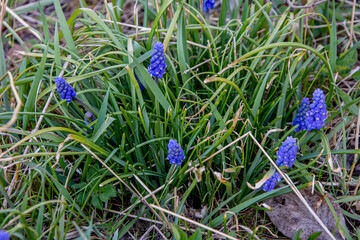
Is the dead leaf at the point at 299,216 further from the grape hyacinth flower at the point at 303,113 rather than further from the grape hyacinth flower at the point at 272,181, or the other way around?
the grape hyacinth flower at the point at 303,113

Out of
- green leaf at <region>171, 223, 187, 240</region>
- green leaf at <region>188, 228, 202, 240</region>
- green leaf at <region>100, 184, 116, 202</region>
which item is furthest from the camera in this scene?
green leaf at <region>100, 184, 116, 202</region>

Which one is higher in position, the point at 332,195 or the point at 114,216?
the point at 114,216

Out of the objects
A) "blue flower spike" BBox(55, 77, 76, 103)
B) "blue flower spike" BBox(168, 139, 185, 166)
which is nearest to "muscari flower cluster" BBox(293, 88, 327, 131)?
Result: "blue flower spike" BBox(168, 139, 185, 166)

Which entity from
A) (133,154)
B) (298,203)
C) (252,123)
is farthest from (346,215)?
(133,154)

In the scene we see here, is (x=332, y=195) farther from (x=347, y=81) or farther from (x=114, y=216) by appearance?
(x=114, y=216)

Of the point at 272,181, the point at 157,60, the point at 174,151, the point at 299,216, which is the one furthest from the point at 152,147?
the point at 299,216

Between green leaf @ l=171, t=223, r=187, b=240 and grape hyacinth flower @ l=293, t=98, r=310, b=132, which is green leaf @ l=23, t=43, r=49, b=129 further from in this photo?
grape hyacinth flower @ l=293, t=98, r=310, b=132

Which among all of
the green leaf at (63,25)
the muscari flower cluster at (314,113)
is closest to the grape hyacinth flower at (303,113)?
the muscari flower cluster at (314,113)

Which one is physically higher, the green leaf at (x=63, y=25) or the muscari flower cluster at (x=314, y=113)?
the green leaf at (x=63, y=25)
